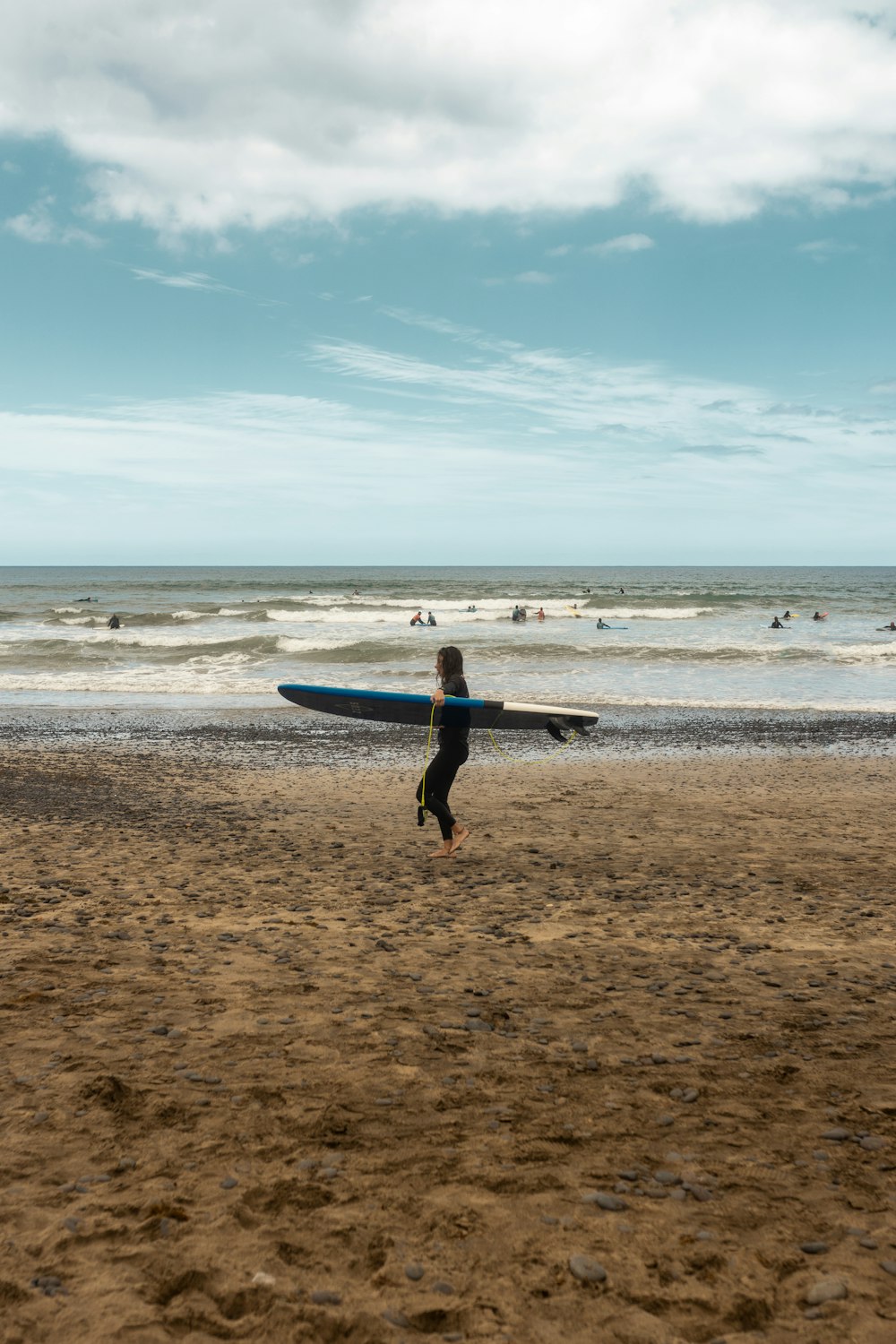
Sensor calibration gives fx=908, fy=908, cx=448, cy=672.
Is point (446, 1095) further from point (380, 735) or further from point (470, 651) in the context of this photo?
point (470, 651)

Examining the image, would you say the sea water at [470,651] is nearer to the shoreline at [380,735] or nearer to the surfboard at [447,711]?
the shoreline at [380,735]

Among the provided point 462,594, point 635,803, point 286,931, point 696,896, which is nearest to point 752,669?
point 635,803

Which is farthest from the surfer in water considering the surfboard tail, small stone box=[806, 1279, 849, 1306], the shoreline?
small stone box=[806, 1279, 849, 1306]

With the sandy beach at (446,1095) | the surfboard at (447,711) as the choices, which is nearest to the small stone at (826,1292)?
the sandy beach at (446,1095)

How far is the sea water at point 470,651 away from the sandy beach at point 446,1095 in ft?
44.8

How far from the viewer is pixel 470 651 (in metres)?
33.6

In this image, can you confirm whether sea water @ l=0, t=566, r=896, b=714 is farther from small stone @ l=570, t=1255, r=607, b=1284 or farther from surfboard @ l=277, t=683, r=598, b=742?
small stone @ l=570, t=1255, r=607, b=1284

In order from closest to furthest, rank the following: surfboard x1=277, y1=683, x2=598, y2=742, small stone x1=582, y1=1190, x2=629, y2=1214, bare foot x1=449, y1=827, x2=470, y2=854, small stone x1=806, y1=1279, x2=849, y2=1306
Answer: small stone x1=806, y1=1279, x2=849, y2=1306 < small stone x1=582, y1=1190, x2=629, y2=1214 < bare foot x1=449, y1=827, x2=470, y2=854 < surfboard x1=277, y1=683, x2=598, y2=742

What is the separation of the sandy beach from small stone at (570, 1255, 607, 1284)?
18 mm

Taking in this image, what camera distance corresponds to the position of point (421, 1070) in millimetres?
4395

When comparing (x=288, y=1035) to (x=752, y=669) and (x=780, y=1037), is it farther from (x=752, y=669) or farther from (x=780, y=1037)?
(x=752, y=669)

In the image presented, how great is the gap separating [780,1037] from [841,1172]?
1.20 meters

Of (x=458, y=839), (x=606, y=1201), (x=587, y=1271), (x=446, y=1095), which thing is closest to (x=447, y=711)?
(x=458, y=839)

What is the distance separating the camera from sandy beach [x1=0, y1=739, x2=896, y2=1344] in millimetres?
2963
